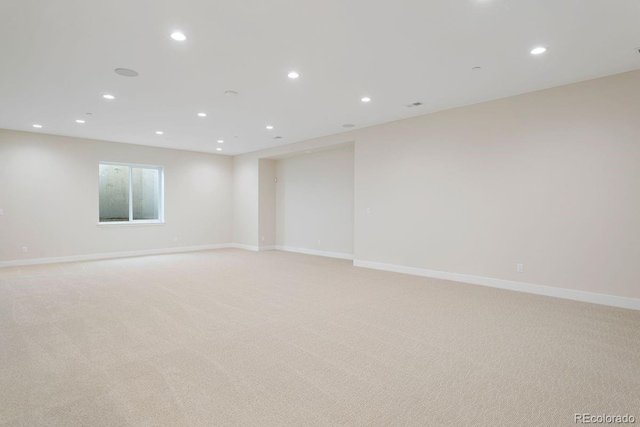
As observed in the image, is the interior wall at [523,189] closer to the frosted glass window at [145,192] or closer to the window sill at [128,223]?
the window sill at [128,223]

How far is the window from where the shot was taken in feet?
28.1

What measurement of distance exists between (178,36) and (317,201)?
594cm

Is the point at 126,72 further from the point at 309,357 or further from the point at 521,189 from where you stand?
the point at 521,189

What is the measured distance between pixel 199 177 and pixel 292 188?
2.83m

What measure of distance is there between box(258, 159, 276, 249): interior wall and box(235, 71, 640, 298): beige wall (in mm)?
3914

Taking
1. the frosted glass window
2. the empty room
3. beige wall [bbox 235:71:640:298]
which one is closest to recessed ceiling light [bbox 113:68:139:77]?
the empty room

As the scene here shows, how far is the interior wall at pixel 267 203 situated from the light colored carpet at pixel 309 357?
4.67 meters

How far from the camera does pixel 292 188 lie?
9.55 metres

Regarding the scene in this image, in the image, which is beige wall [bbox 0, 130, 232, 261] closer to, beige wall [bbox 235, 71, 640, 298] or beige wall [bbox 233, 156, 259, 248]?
beige wall [bbox 233, 156, 259, 248]

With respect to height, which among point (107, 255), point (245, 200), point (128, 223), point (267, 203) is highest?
point (245, 200)

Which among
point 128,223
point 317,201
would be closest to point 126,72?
point 317,201

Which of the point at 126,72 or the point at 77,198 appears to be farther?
the point at 77,198

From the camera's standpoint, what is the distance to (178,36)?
3.18 m

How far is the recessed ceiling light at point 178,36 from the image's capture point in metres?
3.14
